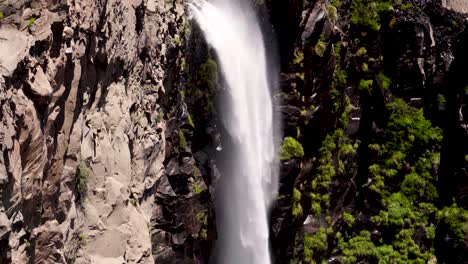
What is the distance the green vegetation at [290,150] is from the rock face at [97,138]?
10.3ft

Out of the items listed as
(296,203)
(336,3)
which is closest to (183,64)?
(296,203)

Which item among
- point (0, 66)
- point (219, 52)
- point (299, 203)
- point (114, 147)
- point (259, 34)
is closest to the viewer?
point (0, 66)

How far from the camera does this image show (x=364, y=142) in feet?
63.7

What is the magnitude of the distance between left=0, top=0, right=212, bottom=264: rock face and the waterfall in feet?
3.58

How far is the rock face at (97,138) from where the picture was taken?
7.24 metres

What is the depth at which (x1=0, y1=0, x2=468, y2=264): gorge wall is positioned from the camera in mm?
7738

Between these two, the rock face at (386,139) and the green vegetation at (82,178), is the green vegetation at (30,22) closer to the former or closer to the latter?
the green vegetation at (82,178)

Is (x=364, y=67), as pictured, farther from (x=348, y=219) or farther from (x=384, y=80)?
(x=348, y=219)

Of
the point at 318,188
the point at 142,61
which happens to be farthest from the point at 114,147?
the point at 318,188

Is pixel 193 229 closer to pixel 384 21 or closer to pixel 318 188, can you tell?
pixel 318 188

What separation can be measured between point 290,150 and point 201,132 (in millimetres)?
3344

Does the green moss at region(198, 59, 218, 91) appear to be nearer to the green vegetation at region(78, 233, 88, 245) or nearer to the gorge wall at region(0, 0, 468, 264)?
the gorge wall at region(0, 0, 468, 264)

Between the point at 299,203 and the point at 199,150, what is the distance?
4620 millimetres

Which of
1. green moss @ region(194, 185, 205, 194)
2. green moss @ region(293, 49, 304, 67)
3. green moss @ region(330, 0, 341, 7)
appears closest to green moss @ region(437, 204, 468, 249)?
green moss @ region(293, 49, 304, 67)
